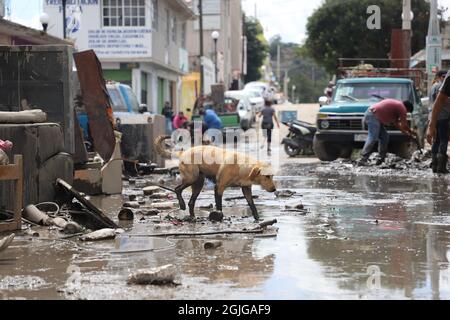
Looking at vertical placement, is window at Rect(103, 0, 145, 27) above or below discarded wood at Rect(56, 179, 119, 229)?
above

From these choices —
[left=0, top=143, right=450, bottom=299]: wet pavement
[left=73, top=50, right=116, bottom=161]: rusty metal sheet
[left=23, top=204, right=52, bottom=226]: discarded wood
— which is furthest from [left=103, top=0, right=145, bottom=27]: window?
[left=23, top=204, right=52, bottom=226]: discarded wood

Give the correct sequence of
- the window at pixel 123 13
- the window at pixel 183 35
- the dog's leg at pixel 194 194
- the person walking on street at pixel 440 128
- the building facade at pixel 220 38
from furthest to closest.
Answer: the building facade at pixel 220 38
the window at pixel 183 35
the window at pixel 123 13
the person walking on street at pixel 440 128
the dog's leg at pixel 194 194

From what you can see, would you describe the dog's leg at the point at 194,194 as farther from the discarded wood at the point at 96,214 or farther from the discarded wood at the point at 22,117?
the discarded wood at the point at 22,117

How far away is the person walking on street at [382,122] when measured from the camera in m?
17.0

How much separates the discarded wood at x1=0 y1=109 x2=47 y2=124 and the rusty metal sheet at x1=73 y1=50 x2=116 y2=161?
2650 millimetres

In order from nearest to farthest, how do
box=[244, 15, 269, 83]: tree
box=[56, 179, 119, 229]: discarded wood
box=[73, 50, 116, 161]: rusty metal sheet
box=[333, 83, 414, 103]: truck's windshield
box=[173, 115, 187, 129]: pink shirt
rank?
box=[56, 179, 119, 229]: discarded wood
box=[73, 50, 116, 161]: rusty metal sheet
box=[333, 83, 414, 103]: truck's windshield
box=[173, 115, 187, 129]: pink shirt
box=[244, 15, 269, 83]: tree

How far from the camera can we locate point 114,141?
12.7 m

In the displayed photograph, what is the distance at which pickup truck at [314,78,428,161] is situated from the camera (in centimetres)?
1852

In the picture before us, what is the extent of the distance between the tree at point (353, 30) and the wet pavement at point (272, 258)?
36.8 m

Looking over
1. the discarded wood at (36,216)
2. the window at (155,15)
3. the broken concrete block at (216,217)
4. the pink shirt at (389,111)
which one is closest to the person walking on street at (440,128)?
the pink shirt at (389,111)

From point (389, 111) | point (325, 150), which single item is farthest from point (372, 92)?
point (389, 111)

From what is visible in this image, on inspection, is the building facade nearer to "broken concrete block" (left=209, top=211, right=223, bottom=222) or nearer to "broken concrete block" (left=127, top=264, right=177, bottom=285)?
"broken concrete block" (left=209, top=211, right=223, bottom=222)
